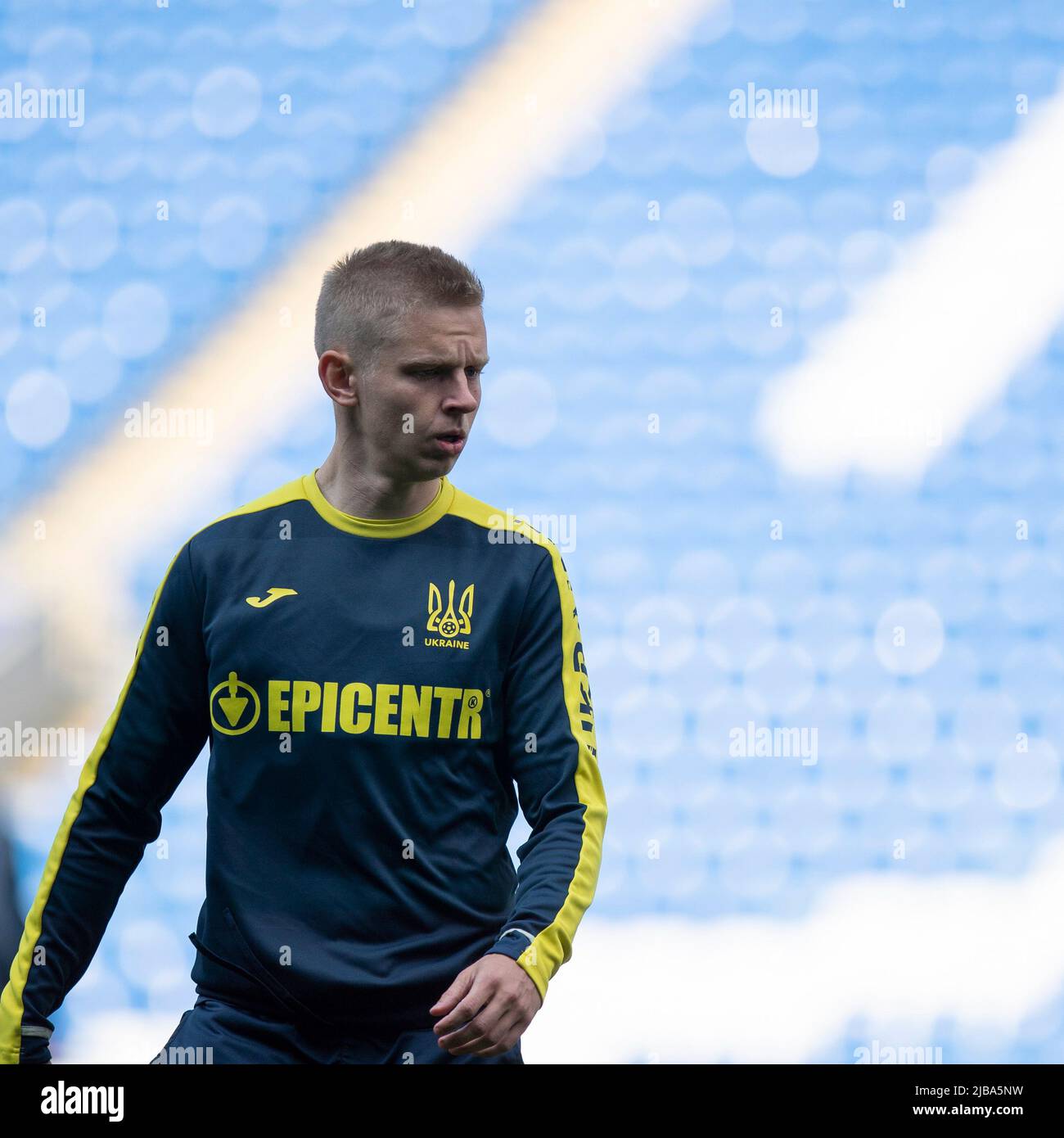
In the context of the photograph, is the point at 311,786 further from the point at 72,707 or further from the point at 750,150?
the point at 750,150

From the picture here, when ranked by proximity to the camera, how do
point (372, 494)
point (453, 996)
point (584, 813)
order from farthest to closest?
point (372, 494) < point (584, 813) < point (453, 996)

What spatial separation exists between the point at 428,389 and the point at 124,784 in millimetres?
518

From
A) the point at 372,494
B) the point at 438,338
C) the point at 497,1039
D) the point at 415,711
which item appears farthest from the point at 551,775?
the point at 438,338

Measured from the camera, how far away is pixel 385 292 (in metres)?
1.26

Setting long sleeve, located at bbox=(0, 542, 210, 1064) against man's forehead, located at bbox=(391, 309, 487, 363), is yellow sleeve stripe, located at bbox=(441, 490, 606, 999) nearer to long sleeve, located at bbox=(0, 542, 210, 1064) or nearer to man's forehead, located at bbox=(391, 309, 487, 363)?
man's forehead, located at bbox=(391, 309, 487, 363)

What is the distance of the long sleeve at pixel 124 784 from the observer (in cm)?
124

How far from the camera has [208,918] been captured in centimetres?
124

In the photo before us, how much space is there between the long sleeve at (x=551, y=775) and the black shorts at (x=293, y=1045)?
0.43ft

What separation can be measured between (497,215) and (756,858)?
127 centimetres

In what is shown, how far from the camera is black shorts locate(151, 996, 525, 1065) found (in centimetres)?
117

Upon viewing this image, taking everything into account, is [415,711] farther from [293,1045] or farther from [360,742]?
[293,1045]

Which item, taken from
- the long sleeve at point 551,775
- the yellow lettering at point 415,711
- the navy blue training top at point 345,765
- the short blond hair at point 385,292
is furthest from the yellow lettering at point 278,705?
the short blond hair at point 385,292

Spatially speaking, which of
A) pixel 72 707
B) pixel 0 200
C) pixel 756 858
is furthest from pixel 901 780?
pixel 0 200

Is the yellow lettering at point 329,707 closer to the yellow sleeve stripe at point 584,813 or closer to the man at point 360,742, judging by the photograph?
the man at point 360,742
